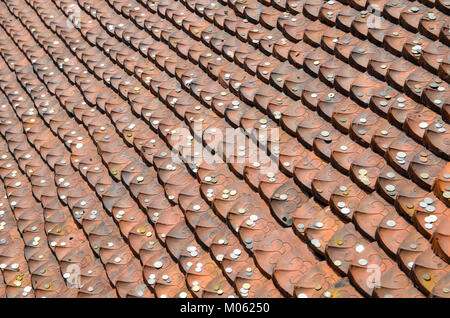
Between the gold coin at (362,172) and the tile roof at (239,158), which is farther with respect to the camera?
the gold coin at (362,172)

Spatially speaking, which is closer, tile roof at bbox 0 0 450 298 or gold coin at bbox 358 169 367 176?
tile roof at bbox 0 0 450 298

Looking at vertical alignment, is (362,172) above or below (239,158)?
above

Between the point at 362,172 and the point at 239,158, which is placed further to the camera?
the point at 239,158

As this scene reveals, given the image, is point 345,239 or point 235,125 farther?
point 235,125

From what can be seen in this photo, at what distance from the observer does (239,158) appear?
5.77m

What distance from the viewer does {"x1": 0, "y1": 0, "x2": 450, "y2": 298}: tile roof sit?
15.6ft

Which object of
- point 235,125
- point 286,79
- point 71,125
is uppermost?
point 286,79

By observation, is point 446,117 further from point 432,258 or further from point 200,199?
point 200,199

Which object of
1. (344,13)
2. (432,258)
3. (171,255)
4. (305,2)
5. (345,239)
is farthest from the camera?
(305,2)

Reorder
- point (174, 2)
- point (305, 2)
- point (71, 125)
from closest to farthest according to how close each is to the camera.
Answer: point (305, 2)
point (71, 125)
point (174, 2)

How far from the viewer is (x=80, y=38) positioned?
8516 millimetres

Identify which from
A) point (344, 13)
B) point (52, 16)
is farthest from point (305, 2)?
point (52, 16)

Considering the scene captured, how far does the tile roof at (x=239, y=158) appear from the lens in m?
4.76

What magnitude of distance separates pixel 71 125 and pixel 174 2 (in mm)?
2057
